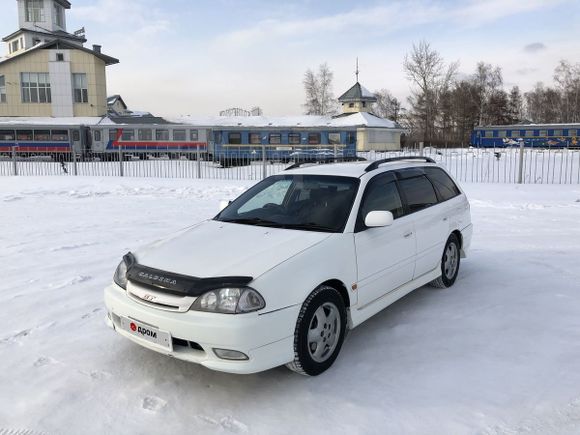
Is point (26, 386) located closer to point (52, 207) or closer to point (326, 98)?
point (52, 207)

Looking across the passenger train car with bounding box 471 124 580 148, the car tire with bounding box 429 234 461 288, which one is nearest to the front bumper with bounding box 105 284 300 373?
the car tire with bounding box 429 234 461 288

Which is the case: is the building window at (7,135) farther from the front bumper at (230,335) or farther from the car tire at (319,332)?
the car tire at (319,332)

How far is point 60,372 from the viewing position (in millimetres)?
3637

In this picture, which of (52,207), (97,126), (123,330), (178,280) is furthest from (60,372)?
(97,126)

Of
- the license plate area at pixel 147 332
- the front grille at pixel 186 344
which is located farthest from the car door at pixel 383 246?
the license plate area at pixel 147 332

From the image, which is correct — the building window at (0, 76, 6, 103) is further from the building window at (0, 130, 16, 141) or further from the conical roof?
the conical roof

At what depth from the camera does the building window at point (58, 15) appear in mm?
52138

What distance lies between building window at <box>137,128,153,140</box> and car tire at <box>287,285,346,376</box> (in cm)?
3812

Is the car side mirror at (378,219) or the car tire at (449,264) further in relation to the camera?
the car tire at (449,264)

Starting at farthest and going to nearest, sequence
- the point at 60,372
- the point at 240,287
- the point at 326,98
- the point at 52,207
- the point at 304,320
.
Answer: the point at 326,98 → the point at 52,207 → the point at 60,372 → the point at 304,320 → the point at 240,287

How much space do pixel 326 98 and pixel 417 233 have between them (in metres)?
73.3

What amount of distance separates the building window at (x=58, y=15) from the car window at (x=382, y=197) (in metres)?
57.7

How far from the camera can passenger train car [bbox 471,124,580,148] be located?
4997 cm

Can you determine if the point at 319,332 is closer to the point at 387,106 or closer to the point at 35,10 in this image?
the point at 35,10
